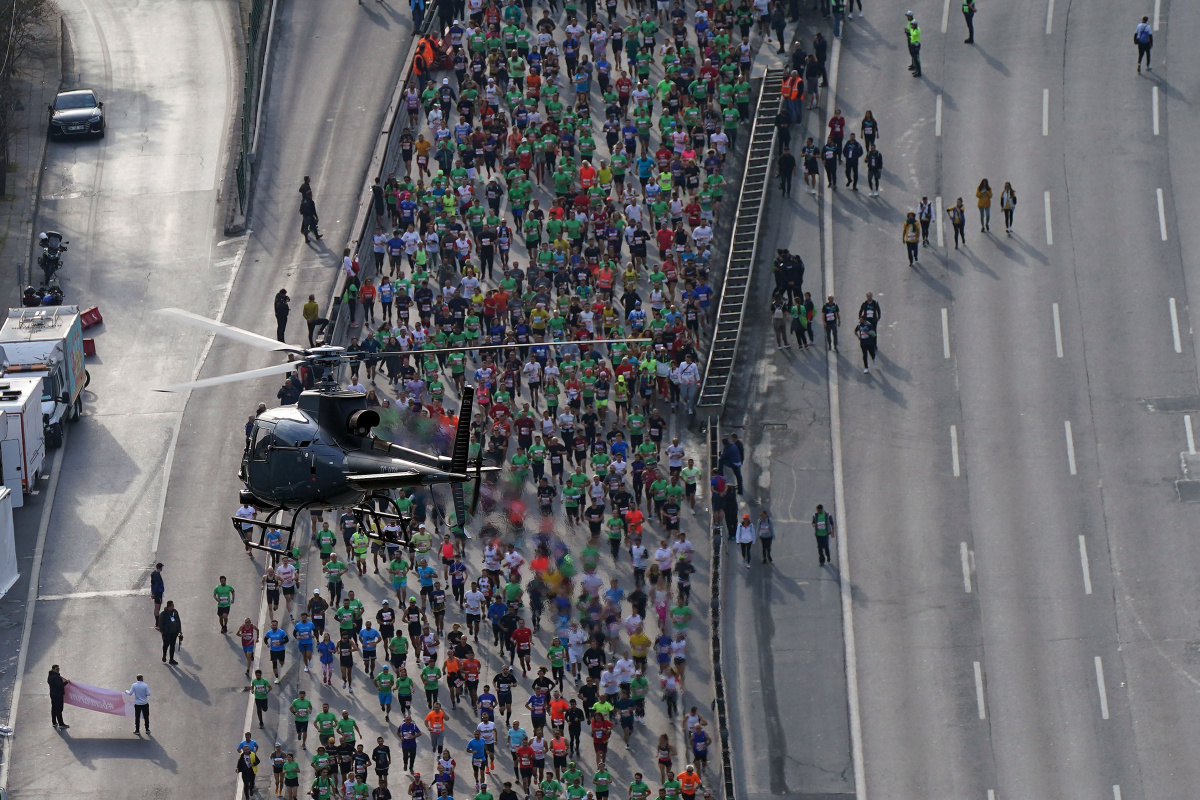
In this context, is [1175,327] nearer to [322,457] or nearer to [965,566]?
[965,566]

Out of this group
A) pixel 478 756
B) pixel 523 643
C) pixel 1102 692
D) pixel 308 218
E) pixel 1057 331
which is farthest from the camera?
pixel 308 218

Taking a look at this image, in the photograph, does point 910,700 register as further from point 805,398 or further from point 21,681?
point 21,681

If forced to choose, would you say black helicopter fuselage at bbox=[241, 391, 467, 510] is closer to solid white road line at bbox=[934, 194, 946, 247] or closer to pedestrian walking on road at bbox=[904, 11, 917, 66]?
solid white road line at bbox=[934, 194, 946, 247]

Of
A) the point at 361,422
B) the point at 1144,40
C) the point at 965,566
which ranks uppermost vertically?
the point at 1144,40

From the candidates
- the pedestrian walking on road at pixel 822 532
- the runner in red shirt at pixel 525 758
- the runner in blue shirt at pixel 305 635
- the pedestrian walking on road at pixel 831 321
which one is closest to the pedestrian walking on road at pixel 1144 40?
the pedestrian walking on road at pixel 831 321


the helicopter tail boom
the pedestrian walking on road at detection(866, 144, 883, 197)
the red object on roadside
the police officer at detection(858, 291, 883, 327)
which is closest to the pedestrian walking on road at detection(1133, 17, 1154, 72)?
the pedestrian walking on road at detection(866, 144, 883, 197)

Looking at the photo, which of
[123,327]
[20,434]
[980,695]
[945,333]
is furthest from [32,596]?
[945,333]

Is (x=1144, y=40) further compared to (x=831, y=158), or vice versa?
(x=1144, y=40)
